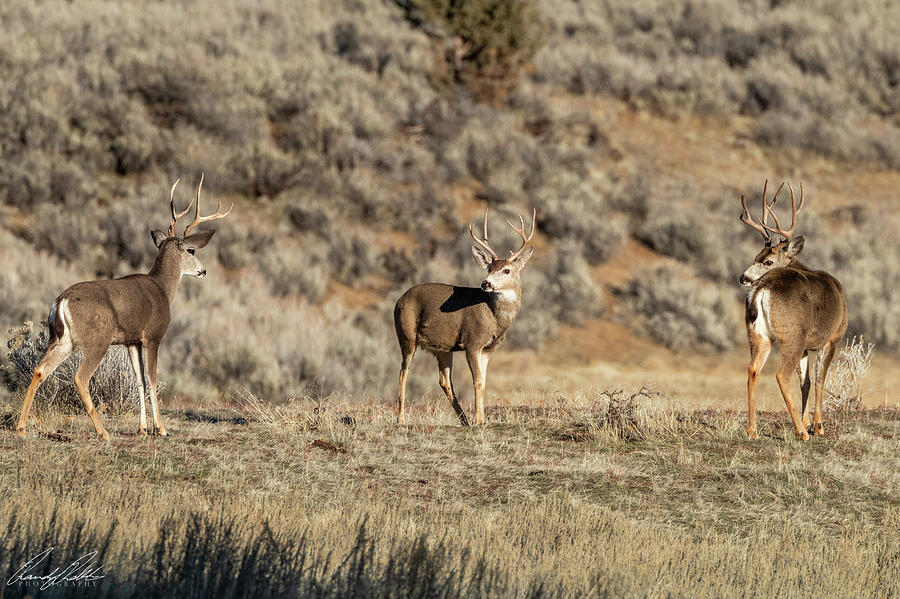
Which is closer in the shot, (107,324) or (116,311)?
(107,324)

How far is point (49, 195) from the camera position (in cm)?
2344


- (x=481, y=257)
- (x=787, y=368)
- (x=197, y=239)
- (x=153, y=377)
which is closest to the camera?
(x=153, y=377)

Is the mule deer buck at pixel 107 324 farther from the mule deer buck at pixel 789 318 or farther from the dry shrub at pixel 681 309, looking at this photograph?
the dry shrub at pixel 681 309

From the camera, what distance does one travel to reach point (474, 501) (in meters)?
8.89

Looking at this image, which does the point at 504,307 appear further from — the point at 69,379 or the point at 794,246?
the point at 69,379

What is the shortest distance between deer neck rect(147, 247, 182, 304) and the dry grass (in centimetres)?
153

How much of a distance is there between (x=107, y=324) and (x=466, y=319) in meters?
4.00

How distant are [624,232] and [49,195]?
539 inches

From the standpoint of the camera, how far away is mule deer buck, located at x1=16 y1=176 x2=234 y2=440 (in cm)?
960

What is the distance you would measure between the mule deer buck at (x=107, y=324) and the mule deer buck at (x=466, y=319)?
2718mm

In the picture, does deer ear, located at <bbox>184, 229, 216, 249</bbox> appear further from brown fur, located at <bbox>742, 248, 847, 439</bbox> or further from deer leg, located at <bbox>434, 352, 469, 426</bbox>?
brown fur, located at <bbox>742, 248, 847, 439</bbox>

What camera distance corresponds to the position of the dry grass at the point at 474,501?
5.82m

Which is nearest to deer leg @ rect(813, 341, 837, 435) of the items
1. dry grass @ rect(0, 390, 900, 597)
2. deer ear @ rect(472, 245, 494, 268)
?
dry grass @ rect(0, 390, 900, 597)

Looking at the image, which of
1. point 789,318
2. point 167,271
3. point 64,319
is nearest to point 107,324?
point 64,319
